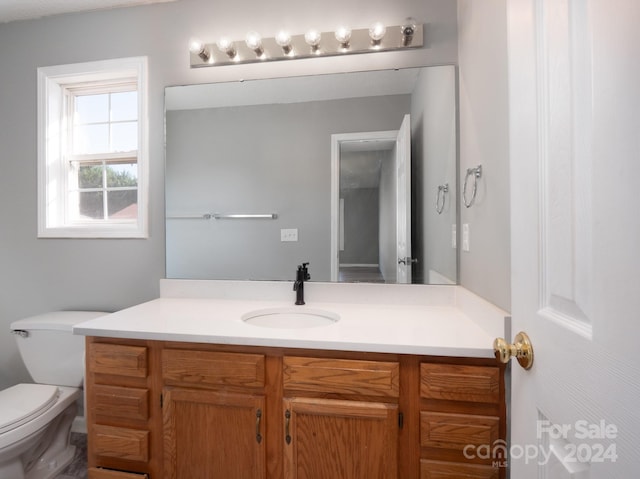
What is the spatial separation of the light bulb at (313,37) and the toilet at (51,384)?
1.90 meters

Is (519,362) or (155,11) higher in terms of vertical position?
(155,11)

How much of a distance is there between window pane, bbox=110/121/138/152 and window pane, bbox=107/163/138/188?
0.35 ft

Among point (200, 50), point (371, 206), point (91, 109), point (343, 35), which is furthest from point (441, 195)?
point (91, 109)

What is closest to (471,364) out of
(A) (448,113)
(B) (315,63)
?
(A) (448,113)

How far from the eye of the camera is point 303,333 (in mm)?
1051

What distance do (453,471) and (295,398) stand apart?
55 centimetres

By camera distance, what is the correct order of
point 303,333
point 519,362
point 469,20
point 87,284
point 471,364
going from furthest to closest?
point 87,284 < point 469,20 < point 303,333 < point 471,364 < point 519,362

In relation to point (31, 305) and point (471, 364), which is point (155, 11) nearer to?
point (31, 305)

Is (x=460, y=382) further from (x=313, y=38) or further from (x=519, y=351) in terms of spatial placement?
(x=313, y=38)

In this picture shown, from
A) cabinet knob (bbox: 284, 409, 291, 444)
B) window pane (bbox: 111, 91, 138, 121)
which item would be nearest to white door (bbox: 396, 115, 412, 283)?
cabinet knob (bbox: 284, 409, 291, 444)

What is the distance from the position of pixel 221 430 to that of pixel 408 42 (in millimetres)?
1896

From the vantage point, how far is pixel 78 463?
5.27 ft

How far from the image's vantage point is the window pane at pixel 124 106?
70.8 inches

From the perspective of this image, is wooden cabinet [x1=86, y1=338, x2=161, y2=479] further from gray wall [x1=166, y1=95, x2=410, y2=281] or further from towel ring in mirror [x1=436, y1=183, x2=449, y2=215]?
towel ring in mirror [x1=436, y1=183, x2=449, y2=215]
